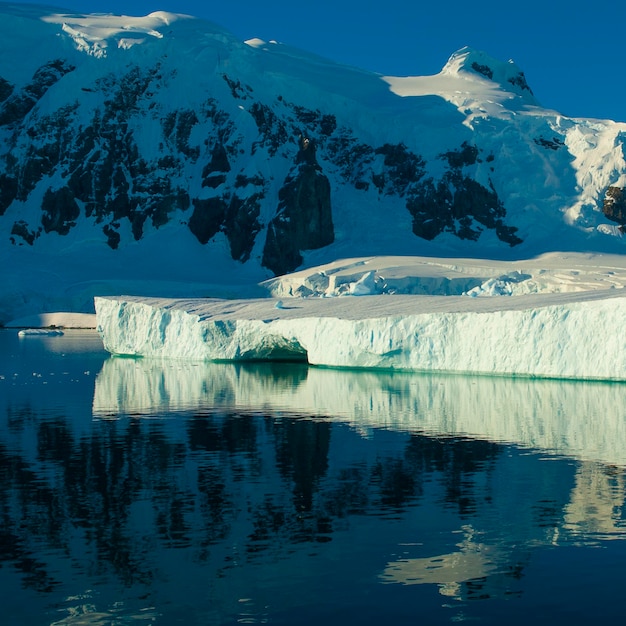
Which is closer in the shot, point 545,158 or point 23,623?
point 23,623

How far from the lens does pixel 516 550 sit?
1163cm

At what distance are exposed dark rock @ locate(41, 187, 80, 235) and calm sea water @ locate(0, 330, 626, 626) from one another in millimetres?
82292

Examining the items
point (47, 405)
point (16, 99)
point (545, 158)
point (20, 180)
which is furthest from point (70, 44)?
point (47, 405)

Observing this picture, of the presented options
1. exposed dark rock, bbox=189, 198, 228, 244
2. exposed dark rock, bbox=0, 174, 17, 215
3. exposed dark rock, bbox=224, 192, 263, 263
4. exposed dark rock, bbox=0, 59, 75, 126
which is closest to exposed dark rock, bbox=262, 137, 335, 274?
exposed dark rock, bbox=224, 192, 263, 263

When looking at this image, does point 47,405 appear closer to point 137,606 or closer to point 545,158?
point 137,606

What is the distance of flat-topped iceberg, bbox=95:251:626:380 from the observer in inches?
1171

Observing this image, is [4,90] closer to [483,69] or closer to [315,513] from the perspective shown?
[483,69]

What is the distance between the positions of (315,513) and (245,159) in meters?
96.2

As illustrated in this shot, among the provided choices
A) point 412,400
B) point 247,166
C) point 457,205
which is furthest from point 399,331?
point 247,166

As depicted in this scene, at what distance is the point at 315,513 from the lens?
13547 mm

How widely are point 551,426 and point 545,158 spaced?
8445cm

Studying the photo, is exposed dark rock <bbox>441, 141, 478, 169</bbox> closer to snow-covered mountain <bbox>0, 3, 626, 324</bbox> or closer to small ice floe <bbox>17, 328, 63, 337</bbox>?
snow-covered mountain <bbox>0, 3, 626, 324</bbox>

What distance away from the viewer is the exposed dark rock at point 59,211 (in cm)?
10494

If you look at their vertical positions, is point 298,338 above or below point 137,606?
above
